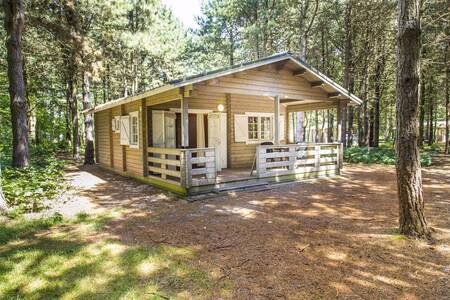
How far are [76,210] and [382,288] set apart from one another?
5.46 m

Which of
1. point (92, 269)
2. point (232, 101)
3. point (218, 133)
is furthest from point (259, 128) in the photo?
point (92, 269)

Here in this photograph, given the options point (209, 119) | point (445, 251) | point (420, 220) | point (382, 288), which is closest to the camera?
point (382, 288)

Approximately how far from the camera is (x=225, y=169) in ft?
33.0

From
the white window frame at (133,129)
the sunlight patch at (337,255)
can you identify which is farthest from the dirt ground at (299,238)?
the white window frame at (133,129)

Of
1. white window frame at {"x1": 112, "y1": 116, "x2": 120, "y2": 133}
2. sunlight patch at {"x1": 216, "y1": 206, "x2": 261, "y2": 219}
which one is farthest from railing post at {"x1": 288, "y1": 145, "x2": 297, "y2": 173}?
white window frame at {"x1": 112, "y1": 116, "x2": 120, "y2": 133}

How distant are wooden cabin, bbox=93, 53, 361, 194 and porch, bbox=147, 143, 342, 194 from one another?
0.02 meters

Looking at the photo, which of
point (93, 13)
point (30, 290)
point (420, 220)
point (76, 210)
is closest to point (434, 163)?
point (420, 220)

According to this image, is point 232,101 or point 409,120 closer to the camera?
point 409,120

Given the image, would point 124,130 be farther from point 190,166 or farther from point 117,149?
point 190,166

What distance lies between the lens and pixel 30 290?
2.80 meters

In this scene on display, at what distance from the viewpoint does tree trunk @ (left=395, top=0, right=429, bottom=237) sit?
Answer: 385 centimetres

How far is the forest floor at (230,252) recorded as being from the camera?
9.25 feet

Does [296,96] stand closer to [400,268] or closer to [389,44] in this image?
[400,268]

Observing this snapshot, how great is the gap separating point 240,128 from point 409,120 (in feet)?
22.2
